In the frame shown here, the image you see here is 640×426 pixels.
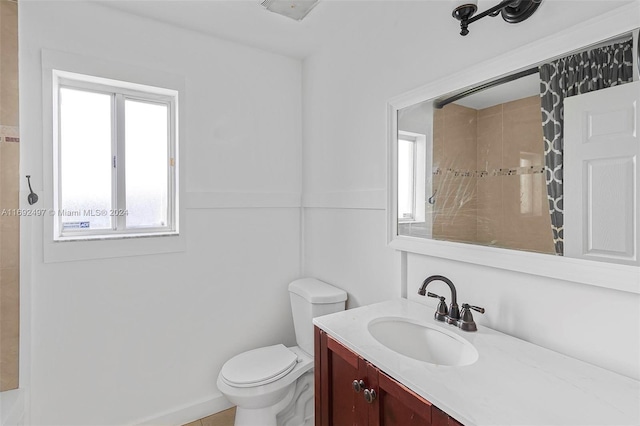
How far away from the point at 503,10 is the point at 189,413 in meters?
2.48

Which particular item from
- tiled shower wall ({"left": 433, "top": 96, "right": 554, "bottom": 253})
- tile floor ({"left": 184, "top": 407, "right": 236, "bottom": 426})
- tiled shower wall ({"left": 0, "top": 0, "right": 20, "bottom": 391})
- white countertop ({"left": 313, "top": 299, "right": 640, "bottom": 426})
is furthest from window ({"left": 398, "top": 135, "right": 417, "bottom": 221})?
tiled shower wall ({"left": 0, "top": 0, "right": 20, "bottom": 391})

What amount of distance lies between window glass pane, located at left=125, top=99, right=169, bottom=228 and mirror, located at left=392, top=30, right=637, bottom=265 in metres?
1.40

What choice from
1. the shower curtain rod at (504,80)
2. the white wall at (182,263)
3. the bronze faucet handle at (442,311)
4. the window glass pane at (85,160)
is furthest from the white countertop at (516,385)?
the window glass pane at (85,160)

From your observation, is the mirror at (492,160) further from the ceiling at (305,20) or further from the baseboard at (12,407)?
the baseboard at (12,407)

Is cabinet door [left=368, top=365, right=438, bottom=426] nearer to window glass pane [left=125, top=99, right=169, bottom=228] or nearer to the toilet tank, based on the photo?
the toilet tank

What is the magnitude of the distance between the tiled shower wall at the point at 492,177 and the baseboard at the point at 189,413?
168 centimetres

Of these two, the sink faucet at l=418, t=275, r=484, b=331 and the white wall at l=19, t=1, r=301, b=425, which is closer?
the sink faucet at l=418, t=275, r=484, b=331

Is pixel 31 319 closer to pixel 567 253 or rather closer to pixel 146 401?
pixel 146 401

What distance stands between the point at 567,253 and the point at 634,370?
33cm

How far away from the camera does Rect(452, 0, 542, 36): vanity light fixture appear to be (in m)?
1.04

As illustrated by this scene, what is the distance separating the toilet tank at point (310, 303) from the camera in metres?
1.86

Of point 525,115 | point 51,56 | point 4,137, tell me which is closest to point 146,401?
point 4,137

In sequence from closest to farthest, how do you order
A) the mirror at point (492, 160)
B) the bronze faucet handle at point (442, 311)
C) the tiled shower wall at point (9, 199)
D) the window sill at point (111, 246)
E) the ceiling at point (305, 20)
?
1. the mirror at point (492, 160)
2. the bronze faucet handle at point (442, 311)
3. the ceiling at point (305, 20)
4. the tiled shower wall at point (9, 199)
5. the window sill at point (111, 246)

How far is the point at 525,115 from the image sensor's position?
3.48ft
